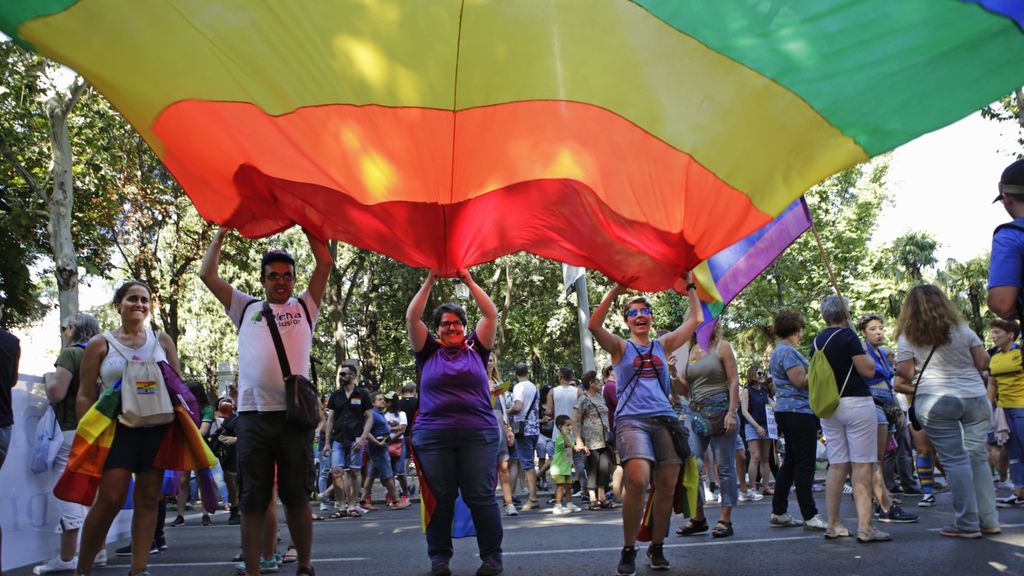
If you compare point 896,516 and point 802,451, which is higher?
point 802,451

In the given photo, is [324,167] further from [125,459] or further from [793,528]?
[793,528]

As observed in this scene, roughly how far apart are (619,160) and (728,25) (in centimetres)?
89

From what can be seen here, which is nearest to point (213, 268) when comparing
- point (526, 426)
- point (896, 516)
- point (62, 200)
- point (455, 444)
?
point (455, 444)

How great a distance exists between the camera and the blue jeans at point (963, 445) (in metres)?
6.46

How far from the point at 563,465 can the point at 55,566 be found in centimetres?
635

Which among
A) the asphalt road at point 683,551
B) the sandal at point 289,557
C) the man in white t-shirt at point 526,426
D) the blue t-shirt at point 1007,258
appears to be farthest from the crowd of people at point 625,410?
the man in white t-shirt at point 526,426

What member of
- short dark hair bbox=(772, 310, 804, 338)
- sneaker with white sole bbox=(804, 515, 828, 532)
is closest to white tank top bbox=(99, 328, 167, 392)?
short dark hair bbox=(772, 310, 804, 338)

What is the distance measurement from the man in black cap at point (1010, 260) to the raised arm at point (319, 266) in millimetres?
3702

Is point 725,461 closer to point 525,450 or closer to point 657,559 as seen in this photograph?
point 657,559

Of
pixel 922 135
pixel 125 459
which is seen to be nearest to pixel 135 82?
pixel 125 459

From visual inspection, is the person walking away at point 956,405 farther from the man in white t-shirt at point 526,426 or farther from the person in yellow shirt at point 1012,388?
the man in white t-shirt at point 526,426

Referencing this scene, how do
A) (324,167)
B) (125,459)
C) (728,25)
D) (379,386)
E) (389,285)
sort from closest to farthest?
(728,25), (324,167), (125,459), (389,285), (379,386)

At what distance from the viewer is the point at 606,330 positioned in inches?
237

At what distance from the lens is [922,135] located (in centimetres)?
440
